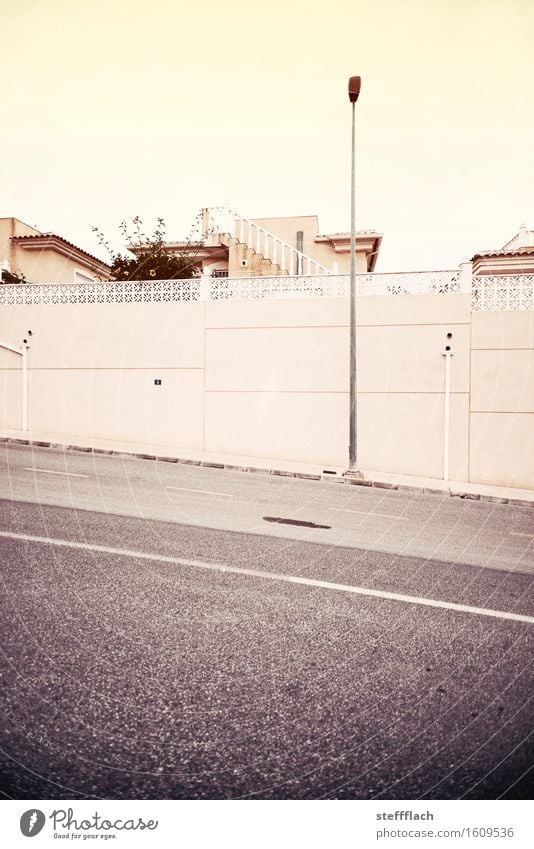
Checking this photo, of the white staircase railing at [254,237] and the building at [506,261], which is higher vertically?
the white staircase railing at [254,237]

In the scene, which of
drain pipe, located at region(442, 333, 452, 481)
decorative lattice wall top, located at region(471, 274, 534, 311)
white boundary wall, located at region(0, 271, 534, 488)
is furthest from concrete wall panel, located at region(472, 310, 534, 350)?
drain pipe, located at region(442, 333, 452, 481)

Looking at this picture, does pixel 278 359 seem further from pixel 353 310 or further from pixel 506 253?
pixel 506 253

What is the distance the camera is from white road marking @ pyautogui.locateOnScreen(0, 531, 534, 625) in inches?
156

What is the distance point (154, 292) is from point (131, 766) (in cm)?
1429

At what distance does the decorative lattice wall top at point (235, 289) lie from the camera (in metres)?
13.6

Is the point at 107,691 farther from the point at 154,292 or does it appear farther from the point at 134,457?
the point at 154,292

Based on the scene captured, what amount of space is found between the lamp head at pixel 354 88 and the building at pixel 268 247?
4.81 meters

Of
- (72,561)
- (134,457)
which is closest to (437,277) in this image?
(134,457)

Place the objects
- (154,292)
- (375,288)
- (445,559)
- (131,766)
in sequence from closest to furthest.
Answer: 1. (131,766)
2. (445,559)
3. (375,288)
4. (154,292)

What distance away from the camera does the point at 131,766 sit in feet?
6.34

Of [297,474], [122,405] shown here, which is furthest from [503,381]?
[122,405]

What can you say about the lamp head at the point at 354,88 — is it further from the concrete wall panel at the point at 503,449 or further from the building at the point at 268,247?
the concrete wall panel at the point at 503,449

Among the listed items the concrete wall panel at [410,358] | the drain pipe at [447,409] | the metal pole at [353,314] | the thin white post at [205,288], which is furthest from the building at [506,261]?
the thin white post at [205,288]

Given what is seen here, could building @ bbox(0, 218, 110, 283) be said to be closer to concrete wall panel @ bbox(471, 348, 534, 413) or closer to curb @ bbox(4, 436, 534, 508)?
Answer: curb @ bbox(4, 436, 534, 508)
